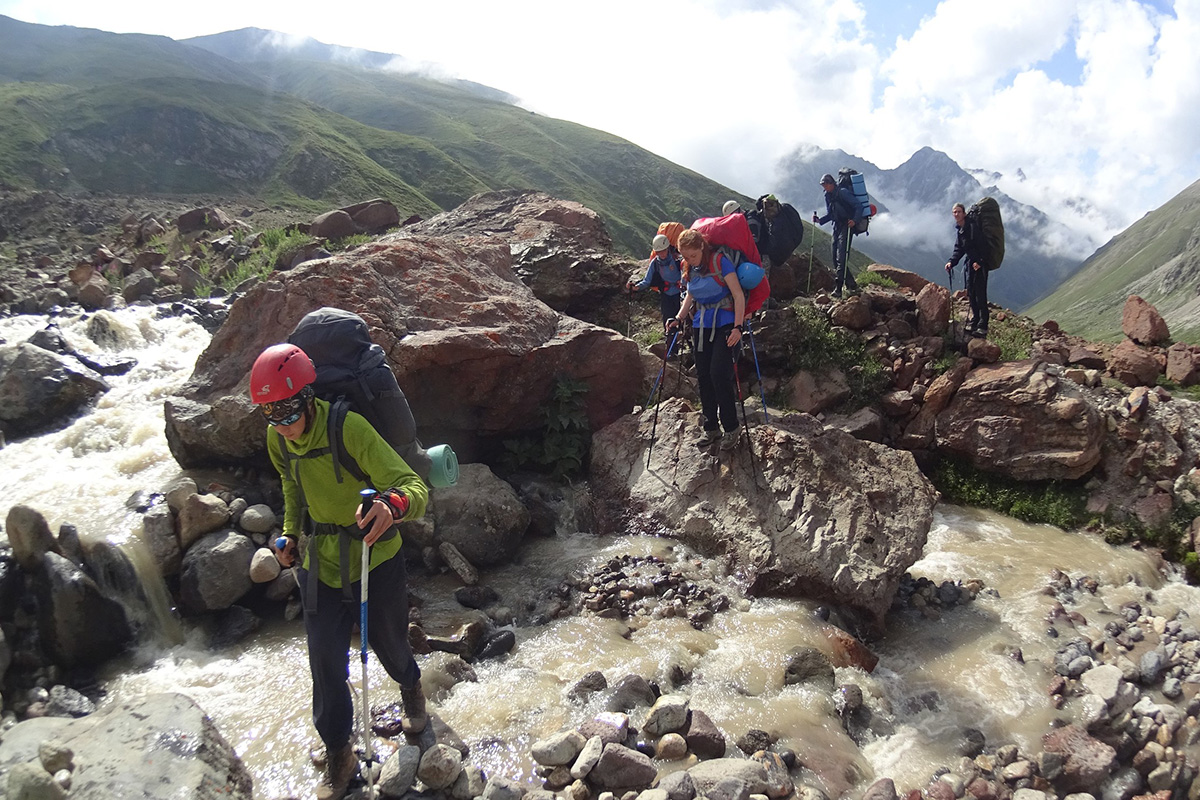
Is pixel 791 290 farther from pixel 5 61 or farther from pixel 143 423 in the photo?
pixel 5 61

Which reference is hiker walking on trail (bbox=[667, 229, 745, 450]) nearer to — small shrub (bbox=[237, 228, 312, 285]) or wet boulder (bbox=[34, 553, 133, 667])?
wet boulder (bbox=[34, 553, 133, 667])

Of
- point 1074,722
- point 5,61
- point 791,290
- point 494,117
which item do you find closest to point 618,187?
point 494,117

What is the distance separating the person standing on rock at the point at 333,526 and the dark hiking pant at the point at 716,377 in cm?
592

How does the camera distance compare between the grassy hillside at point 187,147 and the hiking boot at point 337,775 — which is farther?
the grassy hillside at point 187,147

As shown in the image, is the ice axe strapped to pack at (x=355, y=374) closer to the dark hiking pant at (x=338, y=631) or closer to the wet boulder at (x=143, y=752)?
the dark hiking pant at (x=338, y=631)

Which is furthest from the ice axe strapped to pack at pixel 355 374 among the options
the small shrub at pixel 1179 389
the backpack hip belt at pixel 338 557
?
the small shrub at pixel 1179 389

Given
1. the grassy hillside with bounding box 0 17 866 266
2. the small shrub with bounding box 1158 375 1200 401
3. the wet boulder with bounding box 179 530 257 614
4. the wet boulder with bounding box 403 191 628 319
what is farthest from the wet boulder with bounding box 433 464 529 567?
the grassy hillside with bounding box 0 17 866 266

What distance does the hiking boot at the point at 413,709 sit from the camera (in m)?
6.12

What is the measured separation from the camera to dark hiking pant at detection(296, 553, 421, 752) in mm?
5375

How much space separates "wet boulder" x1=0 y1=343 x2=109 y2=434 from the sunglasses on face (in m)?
11.4

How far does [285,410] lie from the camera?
16.2 feet

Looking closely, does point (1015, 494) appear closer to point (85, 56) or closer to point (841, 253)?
point (841, 253)

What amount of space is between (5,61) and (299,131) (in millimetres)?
59646

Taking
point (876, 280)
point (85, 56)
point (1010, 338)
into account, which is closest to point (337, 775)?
point (1010, 338)
